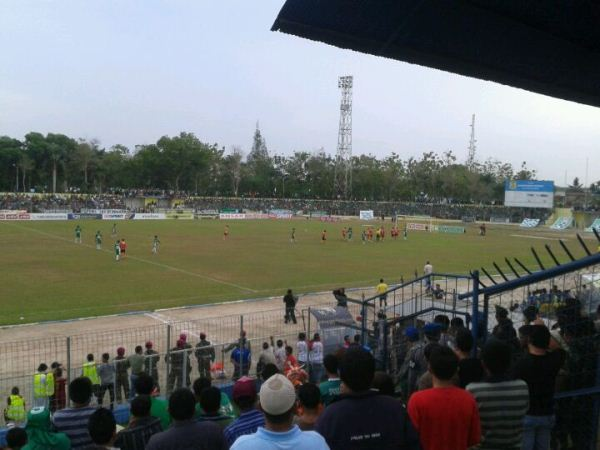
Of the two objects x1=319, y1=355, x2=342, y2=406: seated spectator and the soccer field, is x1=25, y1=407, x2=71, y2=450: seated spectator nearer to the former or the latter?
x1=319, y1=355, x2=342, y2=406: seated spectator

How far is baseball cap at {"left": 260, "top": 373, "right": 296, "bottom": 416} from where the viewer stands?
299cm

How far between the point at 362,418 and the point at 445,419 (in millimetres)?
732

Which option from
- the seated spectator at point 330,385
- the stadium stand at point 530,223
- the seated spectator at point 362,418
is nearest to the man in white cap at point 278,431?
the seated spectator at point 362,418

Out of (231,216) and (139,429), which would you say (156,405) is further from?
(231,216)

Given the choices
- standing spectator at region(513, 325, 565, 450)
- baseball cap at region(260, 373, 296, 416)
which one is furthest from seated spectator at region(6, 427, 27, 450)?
standing spectator at region(513, 325, 565, 450)

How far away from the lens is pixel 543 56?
25.7ft

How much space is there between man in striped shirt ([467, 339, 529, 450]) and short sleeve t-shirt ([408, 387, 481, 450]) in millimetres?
419

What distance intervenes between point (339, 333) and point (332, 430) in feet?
33.2

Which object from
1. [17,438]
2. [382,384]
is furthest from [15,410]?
[382,384]

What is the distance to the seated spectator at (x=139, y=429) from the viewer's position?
4.06 metres

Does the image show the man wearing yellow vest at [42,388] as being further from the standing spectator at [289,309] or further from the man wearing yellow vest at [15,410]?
the standing spectator at [289,309]

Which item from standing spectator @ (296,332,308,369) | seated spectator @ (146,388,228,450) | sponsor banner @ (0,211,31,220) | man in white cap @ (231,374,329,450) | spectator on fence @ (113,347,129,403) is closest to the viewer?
man in white cap @ (231,374,329,450)

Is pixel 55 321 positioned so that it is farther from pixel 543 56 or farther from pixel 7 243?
pixel 7 243

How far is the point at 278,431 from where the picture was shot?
2994 mm
